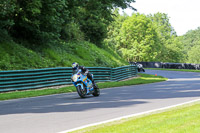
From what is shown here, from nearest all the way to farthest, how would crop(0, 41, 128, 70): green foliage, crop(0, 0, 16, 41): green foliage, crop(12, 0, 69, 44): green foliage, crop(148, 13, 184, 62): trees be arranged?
crop(0, 0, 16, 41): green foliage
crop(0, 41, 128, 70): green foliage
crop(12, 0, 69, 44): green foliage
crop(148, 13, 184, 62): trees

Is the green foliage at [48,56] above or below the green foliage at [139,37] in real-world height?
below

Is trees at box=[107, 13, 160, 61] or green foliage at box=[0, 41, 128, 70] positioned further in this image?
trees at box=[107, 13, 160, 61]

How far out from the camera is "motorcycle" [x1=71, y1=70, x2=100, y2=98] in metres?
13.2

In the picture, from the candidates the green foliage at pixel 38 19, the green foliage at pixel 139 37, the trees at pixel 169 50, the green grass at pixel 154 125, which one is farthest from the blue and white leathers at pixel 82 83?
the trees at pixel 169 50

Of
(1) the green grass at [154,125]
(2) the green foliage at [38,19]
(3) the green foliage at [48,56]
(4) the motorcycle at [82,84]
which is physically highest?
(2) the green foliage at [38,19]

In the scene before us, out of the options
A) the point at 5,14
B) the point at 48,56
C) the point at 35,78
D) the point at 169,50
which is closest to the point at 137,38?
the point at 169,50

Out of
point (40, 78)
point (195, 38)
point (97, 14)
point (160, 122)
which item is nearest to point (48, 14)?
point (40, 78)

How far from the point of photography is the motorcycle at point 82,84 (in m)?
13.2

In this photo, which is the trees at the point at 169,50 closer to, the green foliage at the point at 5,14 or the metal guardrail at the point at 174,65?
the metal guardrail at the point at 174,65

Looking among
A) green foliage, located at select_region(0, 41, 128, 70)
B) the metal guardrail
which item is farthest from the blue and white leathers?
the metal guardrail

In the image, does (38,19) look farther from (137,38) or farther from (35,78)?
(137,38)

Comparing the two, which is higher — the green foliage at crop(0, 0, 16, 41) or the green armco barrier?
the green foliage at crop(0, 0, 16, 41)

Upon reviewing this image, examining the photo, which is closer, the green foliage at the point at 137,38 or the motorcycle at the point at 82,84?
the motorcycle at the point at 82,84

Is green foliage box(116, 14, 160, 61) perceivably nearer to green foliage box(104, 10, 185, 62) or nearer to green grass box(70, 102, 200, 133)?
green foliage box(104, 10, 185, 62)
